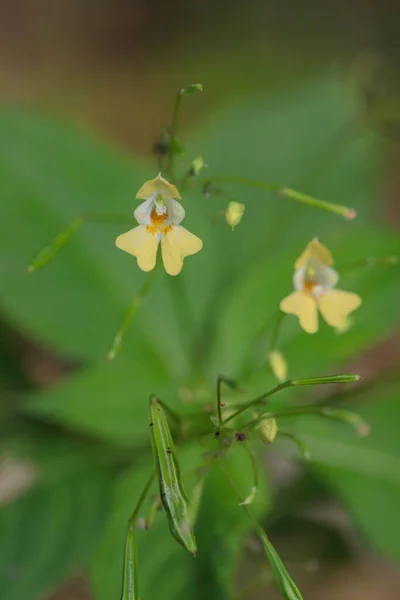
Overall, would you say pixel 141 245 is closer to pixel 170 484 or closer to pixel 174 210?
pixel 174 210

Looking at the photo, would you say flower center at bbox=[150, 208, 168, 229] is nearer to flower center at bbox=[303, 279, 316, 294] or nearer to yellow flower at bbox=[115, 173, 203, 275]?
yellow flower at bbox=[115, 173, 203, 275]

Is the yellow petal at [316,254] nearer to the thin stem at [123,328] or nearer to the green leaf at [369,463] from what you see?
the thin stem at [123,328]

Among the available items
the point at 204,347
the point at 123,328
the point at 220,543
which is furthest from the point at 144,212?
the point at 204,347

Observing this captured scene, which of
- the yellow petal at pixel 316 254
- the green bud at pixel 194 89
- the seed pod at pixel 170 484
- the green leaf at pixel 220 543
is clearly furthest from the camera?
the green leaf at pixel 220 543

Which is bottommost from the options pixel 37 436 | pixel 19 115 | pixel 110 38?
pixel 37 436

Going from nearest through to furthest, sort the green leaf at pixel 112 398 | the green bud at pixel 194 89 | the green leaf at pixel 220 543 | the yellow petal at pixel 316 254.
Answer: the green bud at pixel 194 89 < the yellow petal at pixel 316 254 < the green leaf at pixel 220 543 < the green leaf at pixel 112 398

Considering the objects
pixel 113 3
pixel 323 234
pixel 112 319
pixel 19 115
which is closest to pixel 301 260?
pixel 112 319

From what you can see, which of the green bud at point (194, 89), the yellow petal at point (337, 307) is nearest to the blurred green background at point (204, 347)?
the yellow petal at point (337, 307)

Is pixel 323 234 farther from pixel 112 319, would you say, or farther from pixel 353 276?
pixel 112 319
